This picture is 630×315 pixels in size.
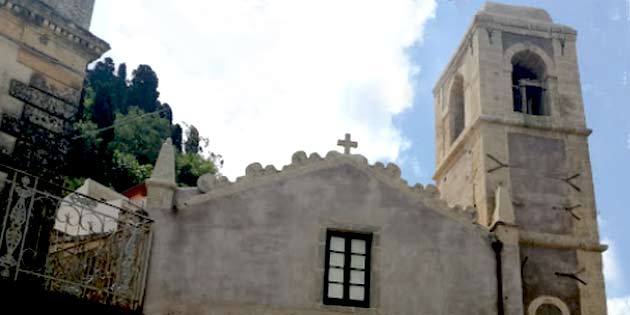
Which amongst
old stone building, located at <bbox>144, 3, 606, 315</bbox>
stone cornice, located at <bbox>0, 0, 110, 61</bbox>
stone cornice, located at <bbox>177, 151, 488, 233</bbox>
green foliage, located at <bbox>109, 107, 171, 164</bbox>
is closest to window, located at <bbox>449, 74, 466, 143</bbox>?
old stone building, located at <bbox>144, 3, 606, 315</bbox>

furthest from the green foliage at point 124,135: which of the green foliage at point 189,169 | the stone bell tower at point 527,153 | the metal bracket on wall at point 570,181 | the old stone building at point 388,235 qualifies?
the metal bracket on wall at point 570,181

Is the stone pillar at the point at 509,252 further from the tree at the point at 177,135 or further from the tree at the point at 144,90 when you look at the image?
the tree at the point at 144,90

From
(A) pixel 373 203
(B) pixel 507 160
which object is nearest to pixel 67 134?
(A) pixel 373 203

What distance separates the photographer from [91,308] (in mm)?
10945

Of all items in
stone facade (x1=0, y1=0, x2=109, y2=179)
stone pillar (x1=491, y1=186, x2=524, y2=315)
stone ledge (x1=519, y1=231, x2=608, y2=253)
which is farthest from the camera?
stone ledge (x1=519, y1=231, x2=608, y2=253)

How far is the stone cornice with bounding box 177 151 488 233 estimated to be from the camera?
14875 millimetres

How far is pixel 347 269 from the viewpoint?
14812 mm

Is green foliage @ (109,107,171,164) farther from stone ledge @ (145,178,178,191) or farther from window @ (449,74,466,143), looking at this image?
stone ledge @ (145,178,178,191)

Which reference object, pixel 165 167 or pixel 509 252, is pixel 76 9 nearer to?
pixel 165 167

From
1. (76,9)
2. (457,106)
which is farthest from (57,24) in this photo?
(457,106)

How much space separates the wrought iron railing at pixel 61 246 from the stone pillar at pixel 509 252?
716cm

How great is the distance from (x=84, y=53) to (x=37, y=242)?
2.63 metres

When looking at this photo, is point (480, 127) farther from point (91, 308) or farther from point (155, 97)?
point (155, 97)

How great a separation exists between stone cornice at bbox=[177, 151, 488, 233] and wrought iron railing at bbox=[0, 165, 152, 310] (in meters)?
1.61
